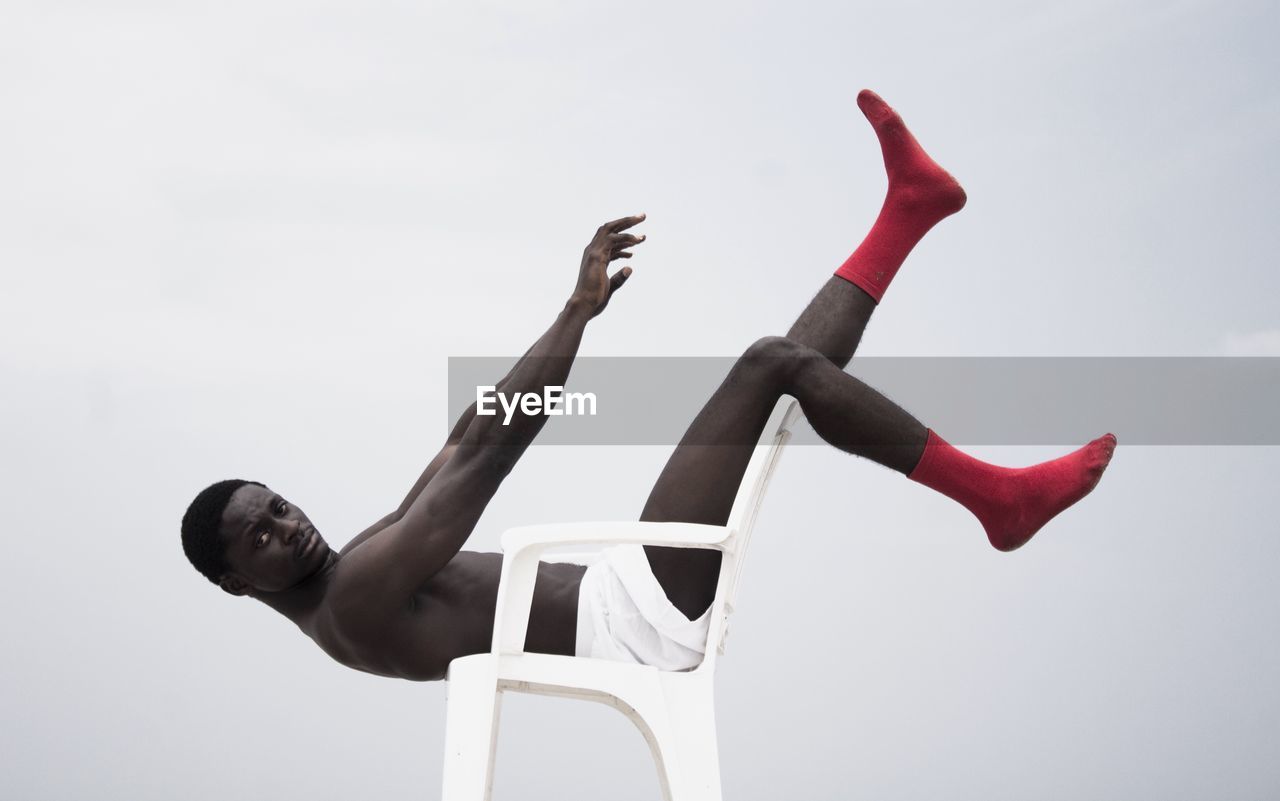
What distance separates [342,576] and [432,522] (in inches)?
8.5

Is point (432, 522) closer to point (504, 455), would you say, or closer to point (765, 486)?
point (504, 455)

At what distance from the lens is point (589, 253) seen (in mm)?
2268

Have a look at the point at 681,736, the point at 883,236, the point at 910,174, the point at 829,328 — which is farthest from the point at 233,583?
the point at 910,174

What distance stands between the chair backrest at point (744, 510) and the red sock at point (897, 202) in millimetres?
390

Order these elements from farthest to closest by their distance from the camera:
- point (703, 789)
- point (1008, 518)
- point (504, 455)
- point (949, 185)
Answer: point (949, 185) < point (1008, 518) < point (504, 455) < point (703, 789)

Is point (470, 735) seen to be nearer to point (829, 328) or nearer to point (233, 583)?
point (233, 583)

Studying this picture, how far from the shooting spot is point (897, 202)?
2.59m

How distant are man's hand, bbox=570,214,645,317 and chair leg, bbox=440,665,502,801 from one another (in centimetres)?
66

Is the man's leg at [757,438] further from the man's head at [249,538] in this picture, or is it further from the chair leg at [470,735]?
the man's head at [249,538]

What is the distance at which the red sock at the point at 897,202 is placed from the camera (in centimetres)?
251

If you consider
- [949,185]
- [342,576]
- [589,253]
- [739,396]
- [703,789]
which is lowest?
[703,789]

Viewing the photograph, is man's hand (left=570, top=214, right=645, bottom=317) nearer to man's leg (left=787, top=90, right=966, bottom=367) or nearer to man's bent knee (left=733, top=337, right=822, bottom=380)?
man's bent knee (left=733, top=337, right=822, bottom=380)

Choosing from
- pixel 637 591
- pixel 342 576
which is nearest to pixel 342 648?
pixel 342 576

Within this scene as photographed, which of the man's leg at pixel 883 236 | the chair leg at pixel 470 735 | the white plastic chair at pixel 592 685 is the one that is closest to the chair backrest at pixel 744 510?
the white plastic chair at pixel 592 685
